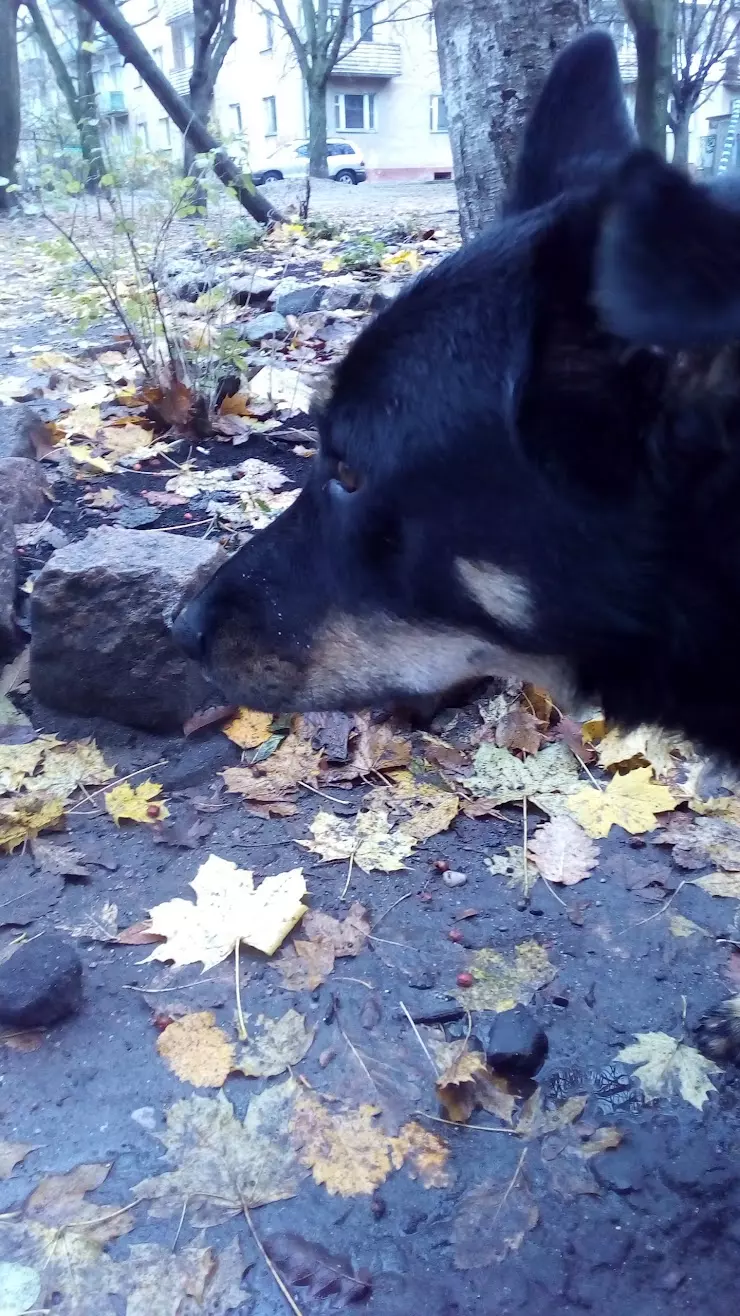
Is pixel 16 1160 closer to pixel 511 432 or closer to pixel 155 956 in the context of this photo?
pixel 155 956

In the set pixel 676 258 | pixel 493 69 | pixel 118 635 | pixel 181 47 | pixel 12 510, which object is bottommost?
pixel 118 635

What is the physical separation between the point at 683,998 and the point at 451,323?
6.13ft

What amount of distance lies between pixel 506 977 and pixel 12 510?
117 inches

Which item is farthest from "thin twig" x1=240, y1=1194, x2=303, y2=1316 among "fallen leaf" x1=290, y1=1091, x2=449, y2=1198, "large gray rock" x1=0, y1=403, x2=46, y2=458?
"large gray rock" x1=0, y1=403, x2=46, y2=458

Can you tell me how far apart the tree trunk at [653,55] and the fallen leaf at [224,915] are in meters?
9.00

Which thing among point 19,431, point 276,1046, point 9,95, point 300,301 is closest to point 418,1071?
point 276,1046

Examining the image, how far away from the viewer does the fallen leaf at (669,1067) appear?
2.24 m

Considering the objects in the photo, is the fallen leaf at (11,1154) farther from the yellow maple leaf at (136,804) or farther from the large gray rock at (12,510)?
the large gray rock at (12,510)

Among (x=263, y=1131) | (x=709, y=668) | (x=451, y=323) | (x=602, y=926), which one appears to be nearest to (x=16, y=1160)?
(x=263, y=1131)

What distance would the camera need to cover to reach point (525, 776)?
3273 millimetres

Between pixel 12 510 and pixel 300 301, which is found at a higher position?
pixel 300 301

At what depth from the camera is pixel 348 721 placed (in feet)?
11.3

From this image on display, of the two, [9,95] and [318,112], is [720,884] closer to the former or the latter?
[9,95]

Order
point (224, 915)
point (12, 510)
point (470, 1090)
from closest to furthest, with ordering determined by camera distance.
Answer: point (470, 1090) < point (224, 915) < point (12, 510)
